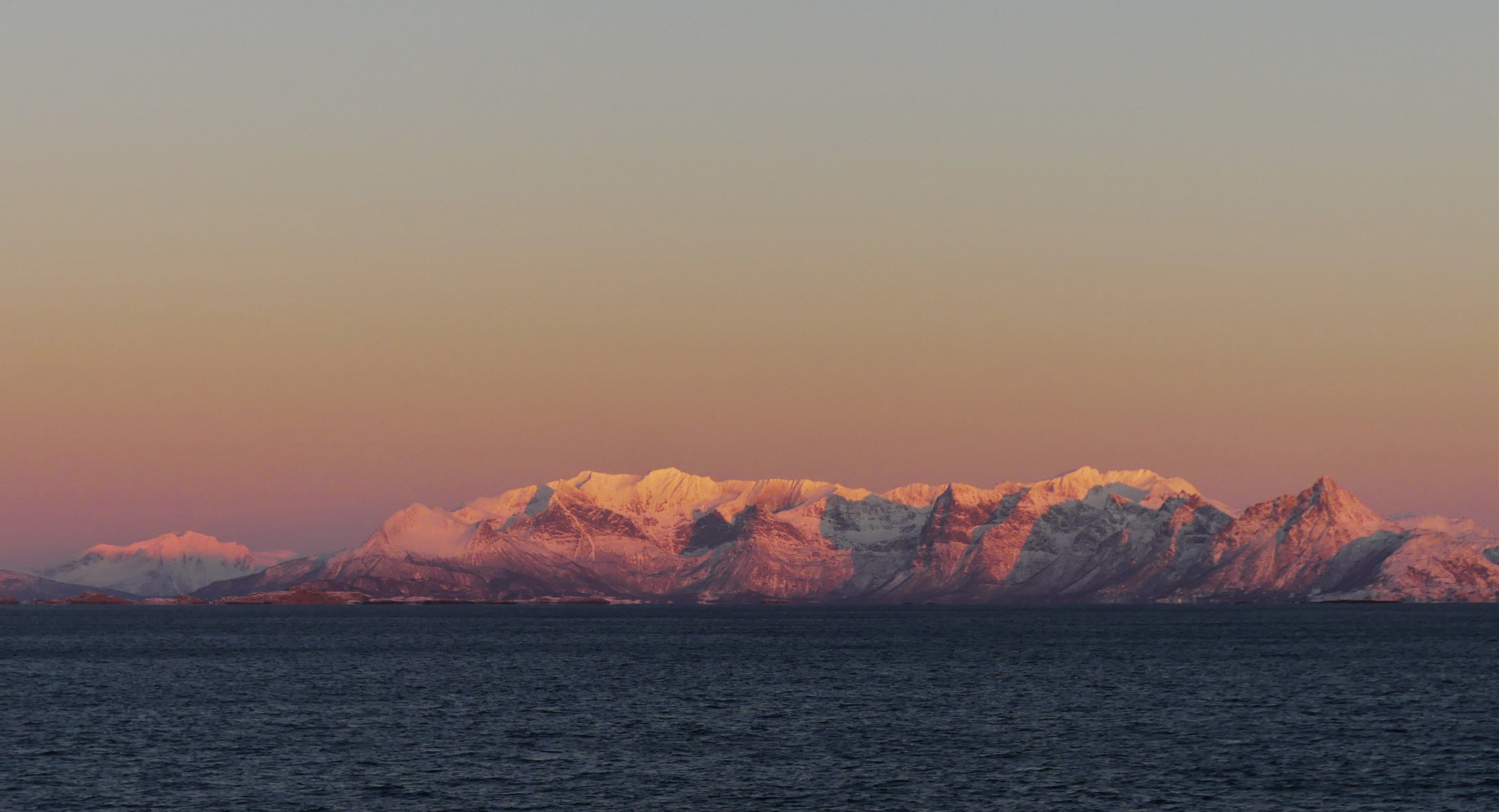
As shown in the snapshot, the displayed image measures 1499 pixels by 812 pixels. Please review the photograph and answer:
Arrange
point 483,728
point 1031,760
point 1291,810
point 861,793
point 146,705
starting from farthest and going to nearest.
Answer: point 146,705
point 483,728
point 1031,760
point 861,793
point 1291,810

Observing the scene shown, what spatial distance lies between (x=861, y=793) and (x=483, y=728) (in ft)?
141

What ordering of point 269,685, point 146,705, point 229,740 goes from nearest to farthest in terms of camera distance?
point 229,740 → point 146,705 → point 269,685

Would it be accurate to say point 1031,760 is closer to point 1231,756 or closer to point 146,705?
point 1231,756

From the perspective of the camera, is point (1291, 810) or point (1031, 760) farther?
point (1031, 760)

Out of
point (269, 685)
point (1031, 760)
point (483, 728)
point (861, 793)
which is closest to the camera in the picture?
point (861, 793)

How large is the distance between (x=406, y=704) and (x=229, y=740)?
3088cm

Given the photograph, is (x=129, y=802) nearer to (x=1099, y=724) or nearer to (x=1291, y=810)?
(x=1291, y=810)

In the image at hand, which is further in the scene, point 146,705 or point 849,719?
point 146,705

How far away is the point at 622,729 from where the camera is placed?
132 m

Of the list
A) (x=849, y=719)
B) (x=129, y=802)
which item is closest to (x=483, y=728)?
(x=849, y=719)

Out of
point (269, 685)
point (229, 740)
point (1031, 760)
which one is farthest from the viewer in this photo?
point (269, 685)

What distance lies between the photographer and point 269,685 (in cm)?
17938

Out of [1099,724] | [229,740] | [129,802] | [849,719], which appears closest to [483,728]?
[229,740]

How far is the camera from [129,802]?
95938mm
